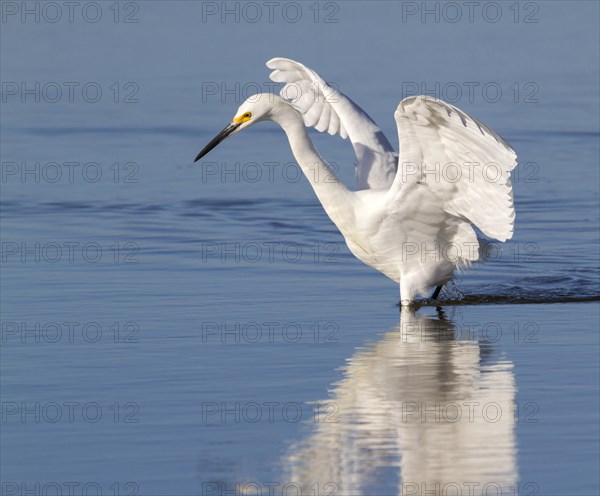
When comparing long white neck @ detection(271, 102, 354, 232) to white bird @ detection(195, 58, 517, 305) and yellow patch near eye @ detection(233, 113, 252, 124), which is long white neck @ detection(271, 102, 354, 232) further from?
yellow patch near eye @ detection(233, 113, 252, 124)

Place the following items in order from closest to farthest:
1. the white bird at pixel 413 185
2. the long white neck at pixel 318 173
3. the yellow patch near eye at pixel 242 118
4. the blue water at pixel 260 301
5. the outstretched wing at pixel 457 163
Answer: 1. the blue water at pixel 260 301
2. the outstretched wing at pixel 457 163
3. the white bird at pixel 413 185
4. the long white neck at pixel 318 173
5. the yellow patch near eye at pixel 242 118

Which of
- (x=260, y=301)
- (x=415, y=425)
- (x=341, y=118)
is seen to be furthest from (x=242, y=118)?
(x=415, y=425)

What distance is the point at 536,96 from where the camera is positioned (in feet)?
80.9

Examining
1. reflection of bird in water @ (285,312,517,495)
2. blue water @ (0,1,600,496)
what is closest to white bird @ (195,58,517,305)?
blue water @ (0,1,600,496)

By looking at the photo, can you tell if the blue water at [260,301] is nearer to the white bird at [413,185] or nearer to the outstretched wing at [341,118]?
the white bird at [413,185]

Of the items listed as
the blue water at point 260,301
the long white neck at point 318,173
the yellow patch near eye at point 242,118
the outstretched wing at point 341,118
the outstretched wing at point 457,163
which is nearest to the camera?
the blue water at point 260,301

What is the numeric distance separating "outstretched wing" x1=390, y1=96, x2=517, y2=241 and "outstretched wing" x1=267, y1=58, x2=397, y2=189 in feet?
4.51

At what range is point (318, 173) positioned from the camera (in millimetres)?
13391

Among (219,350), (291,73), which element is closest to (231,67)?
(291,73)

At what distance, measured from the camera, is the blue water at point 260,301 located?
868 cm

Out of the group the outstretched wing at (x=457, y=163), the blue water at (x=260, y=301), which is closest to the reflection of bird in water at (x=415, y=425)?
the blue water at (x=260, y=301)

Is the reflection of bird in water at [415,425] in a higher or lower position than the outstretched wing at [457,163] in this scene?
lower

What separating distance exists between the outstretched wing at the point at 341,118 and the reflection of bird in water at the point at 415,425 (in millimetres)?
2727

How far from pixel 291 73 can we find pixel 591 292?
3.84 metres
